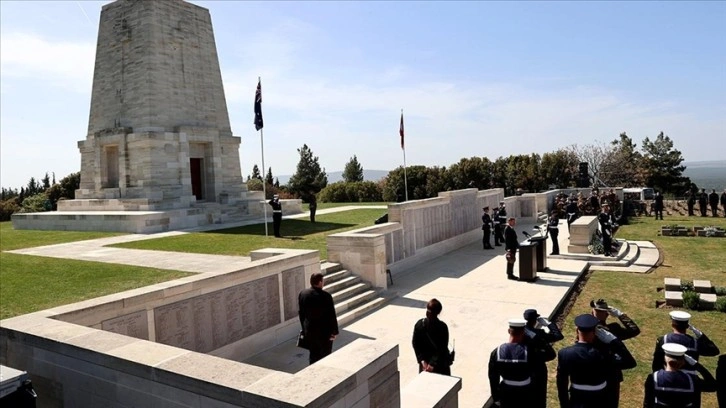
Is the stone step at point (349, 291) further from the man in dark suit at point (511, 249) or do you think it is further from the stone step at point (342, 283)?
the man in dark suit at point (511, 249)

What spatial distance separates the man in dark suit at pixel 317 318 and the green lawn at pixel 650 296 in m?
2.83

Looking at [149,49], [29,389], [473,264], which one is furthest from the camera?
[149,49]

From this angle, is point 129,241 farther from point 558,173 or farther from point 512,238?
point 558,173

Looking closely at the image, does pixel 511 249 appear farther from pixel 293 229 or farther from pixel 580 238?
pixel 293 229

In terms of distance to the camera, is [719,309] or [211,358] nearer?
[211,358]

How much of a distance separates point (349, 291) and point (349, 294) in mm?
71

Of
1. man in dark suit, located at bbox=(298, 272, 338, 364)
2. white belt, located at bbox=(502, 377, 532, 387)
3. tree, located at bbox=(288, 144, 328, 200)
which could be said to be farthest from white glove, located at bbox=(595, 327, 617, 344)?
tree, located at bbox=(288, 144, 328, 200)

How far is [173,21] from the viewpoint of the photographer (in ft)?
80.8

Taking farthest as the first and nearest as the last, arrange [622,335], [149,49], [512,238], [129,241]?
1. [149,49]
2. [129,241]
3. [512,238]
4. [622,335]

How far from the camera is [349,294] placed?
1017 cm

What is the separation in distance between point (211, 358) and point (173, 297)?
2.68m

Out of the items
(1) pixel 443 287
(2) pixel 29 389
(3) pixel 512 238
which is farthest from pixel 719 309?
(2) pixel 29 389

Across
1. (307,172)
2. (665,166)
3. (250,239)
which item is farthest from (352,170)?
(250,239)

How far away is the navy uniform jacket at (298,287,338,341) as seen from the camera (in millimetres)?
6239
